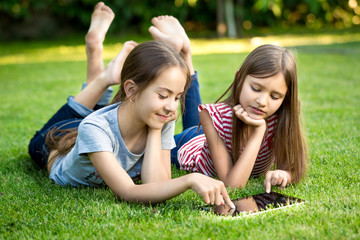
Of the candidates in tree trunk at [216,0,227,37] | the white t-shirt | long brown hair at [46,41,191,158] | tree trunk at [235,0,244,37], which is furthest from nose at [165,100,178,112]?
tree trunk at [235,0,244,37]

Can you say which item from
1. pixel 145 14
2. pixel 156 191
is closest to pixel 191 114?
pixel 156 191

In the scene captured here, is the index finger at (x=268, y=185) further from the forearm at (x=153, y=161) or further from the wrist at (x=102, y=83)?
the wrist at (x=102, y=83)

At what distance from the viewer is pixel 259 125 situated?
8.39 feet

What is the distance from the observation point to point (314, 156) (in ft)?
10.4

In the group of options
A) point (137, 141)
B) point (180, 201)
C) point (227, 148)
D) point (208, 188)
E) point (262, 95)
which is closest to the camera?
point (208, 188)

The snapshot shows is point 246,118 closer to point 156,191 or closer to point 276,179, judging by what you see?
point 276,179

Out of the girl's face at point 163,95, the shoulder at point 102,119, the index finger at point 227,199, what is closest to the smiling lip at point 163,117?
the girl's face at point 163,95

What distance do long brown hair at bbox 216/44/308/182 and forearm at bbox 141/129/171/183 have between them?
46cm

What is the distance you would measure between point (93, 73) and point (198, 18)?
14401 millimetres

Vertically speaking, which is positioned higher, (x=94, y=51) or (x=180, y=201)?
(x=94, y=51)

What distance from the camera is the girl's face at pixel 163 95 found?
7.68 ft

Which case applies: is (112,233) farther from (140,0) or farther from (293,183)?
(140,0)

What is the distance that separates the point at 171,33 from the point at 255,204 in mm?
1716

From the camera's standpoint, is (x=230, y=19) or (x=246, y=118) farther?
(x=230, y=19)
